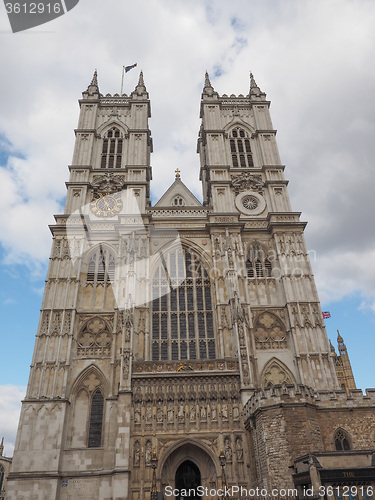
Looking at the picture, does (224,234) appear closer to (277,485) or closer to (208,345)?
(208,345)

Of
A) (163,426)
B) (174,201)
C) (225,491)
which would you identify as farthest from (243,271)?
(225,491)

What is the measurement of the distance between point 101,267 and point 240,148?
15969 millimetres

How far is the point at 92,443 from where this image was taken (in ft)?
71.7

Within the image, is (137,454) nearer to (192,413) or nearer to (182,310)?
(192,413)

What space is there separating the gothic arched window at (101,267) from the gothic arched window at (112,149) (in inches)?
336

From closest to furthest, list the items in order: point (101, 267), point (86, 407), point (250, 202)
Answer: point (86, 407) < point (101, 267) < point (250, 202)

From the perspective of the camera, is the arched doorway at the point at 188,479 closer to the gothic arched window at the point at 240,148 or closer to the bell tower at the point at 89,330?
the bell tower at the point at 89,330

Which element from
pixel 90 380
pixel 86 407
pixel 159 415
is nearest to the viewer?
pixel 159 415

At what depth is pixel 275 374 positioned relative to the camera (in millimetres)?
24250

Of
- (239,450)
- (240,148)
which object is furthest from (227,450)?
(240,148)

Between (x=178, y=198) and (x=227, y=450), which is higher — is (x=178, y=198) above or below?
above

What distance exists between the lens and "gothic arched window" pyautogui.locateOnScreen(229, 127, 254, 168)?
111ft

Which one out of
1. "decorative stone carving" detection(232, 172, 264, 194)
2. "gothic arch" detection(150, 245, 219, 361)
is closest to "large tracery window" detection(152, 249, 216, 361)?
"gothic arch" detection(150, 245, 219, 361)

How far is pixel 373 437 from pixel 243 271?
1231 centimetres
